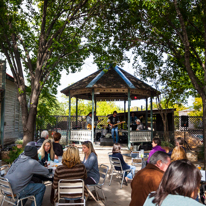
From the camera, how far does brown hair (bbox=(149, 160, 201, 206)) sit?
1.86 m

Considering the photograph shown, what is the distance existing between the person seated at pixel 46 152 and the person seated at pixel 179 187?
513 cm

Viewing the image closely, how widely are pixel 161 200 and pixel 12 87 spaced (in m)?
17.4

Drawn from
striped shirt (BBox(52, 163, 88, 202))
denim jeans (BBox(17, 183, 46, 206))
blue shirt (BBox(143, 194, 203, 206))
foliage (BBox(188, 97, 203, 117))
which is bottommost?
denim jeans (BBox(17, 183, 46, 206))

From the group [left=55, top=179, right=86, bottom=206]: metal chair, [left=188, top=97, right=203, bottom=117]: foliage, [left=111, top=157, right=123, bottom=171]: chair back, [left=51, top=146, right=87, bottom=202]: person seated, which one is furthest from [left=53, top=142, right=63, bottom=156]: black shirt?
[left=188, top=97, right=203, bottom=117]: foliage

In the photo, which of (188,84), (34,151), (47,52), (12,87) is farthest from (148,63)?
(34,151)

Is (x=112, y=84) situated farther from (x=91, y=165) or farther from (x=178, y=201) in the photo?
(x=178, y=201)

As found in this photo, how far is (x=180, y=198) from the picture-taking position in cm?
182

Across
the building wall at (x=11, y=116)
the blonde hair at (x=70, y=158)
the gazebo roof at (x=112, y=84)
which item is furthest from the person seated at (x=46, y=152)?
the building wall at (x=11, y=116)

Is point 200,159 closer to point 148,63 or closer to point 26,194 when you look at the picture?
point 148,63

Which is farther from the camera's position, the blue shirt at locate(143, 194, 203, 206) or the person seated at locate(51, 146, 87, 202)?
the person seated at locate(51, 146, 87, 202)

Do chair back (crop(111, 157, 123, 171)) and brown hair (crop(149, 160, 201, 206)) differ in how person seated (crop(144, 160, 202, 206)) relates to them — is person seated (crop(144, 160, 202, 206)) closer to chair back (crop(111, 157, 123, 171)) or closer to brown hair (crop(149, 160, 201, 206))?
brown hair (crop(149, 160, 201, 206))

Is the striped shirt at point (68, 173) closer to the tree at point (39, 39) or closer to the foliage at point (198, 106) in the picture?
the tree at point (39, 39)

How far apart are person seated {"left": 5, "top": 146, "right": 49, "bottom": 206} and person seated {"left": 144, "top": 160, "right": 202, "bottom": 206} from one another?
329 centimetres

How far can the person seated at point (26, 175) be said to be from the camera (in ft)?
15.2
